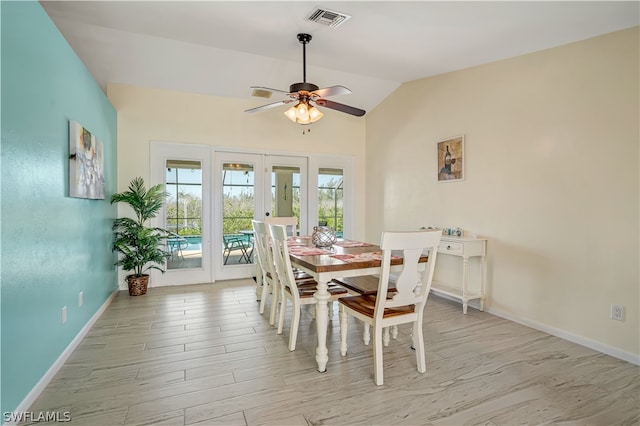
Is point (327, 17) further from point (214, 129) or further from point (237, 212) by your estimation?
point (237, 212)

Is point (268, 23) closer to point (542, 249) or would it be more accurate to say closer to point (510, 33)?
point (510, 33)

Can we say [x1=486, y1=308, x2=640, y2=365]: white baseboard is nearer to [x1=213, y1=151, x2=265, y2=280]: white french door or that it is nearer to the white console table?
the white console table

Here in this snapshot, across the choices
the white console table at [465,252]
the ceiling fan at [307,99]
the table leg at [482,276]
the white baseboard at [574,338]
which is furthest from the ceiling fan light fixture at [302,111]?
the white baseboard at [574,338]

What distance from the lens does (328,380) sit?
217 cm

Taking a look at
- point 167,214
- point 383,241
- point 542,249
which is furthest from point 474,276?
point 167,214

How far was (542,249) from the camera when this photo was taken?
3.04m

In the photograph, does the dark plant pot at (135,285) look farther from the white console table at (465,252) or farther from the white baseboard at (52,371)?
the white console table at (465,252)

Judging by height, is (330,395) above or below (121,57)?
below

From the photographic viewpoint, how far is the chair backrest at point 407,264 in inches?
78.2

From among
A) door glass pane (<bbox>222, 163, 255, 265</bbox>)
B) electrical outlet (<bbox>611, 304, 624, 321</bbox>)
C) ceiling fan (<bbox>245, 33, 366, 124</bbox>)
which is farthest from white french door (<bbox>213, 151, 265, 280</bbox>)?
electrical outlet (<bbox>611, 304, 624, 321</bbox>)

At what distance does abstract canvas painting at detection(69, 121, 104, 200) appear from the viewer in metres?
2.51

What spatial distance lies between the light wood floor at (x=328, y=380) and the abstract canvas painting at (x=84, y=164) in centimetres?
129

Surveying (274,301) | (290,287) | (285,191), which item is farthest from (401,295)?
(285,191)

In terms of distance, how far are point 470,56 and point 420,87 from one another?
106 centimetres
